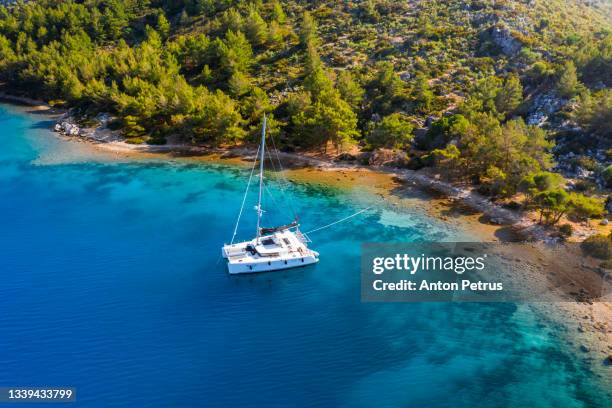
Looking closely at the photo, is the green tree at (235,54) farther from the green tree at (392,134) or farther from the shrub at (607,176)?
the shrub at (607,176)

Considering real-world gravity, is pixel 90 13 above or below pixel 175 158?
above

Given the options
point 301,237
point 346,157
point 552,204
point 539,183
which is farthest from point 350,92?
point 552,204

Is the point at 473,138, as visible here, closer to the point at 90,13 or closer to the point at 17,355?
the point at 17,355

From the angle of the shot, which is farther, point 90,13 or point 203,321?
point 90,13

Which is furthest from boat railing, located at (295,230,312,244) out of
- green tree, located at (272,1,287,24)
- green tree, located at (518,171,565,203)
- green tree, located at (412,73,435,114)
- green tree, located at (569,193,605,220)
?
green tree, located at (272,1,287,24)

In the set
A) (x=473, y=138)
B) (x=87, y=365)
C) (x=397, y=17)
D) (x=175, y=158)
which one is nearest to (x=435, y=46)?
(x=397, y=17)

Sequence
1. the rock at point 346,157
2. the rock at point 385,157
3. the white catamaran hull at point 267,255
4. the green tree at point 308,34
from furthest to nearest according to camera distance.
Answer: the green tree at point 308,34, the rock at point 346,157, the rock at point 385,157, the white catamaran hull at point 267,255

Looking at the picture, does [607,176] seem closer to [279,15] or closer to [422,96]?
[422,96]

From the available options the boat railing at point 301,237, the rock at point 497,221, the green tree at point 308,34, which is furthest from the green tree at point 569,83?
the green tree at point 308,34
